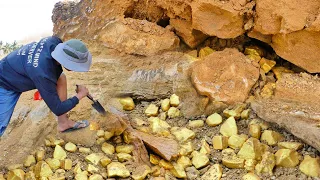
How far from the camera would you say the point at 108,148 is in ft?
8.04

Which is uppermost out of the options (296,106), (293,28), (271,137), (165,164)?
(293,28)

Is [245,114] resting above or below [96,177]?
above

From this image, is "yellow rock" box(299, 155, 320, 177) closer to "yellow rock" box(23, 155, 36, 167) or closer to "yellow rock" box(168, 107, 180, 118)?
"yellow rock" box(168, 107, 180, 118)

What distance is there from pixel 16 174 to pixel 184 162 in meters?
0.92

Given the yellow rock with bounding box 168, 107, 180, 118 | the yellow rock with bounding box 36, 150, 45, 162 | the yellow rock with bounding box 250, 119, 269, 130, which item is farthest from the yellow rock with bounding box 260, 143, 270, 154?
the yellow rock with bounding box 36, 150, 45, 162

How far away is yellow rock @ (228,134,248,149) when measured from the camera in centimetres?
238

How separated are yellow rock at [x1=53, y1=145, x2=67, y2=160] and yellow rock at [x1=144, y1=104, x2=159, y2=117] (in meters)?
0.62

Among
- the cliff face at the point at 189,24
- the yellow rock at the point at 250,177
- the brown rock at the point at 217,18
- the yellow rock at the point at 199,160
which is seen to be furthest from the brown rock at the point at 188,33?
the yellow rock at the point at 250,177

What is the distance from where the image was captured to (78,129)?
253cm

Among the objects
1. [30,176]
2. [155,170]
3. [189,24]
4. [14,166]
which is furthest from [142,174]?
[189,24]

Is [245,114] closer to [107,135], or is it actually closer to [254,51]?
[254,51]

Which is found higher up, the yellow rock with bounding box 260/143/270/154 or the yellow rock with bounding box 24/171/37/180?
the yellow rock with bounding box 260/143/270/154

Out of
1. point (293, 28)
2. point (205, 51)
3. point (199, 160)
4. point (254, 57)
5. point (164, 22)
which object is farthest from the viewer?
point (164, 22)

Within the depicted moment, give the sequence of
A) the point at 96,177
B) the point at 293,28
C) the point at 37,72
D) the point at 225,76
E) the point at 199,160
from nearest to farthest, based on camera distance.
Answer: the point at 37,72
the point at 96,177
the point at 199,160
the point at 293,28
the point at 225,76
